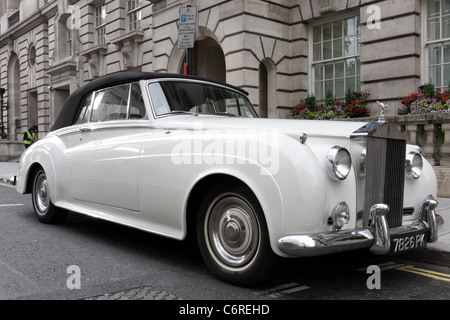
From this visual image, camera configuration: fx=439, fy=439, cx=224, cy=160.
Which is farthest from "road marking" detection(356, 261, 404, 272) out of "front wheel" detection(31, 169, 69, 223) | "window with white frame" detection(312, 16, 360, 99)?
"window with white frame" detection(312, 16, 360, 99)

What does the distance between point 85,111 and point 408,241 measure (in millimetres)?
3839

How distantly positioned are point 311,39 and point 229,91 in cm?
896

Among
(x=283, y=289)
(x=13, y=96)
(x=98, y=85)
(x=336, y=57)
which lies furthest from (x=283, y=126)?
(x=13, y=96)

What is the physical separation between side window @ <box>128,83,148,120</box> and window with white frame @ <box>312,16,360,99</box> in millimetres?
8599

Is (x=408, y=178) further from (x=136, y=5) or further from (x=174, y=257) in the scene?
(x=136, y=5)

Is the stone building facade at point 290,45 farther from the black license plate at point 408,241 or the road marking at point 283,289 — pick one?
the road marking at point 283,289

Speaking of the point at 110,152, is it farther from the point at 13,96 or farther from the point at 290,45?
the point at 13,96

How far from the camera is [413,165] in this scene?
3680 mm

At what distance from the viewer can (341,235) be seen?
9.37 ft

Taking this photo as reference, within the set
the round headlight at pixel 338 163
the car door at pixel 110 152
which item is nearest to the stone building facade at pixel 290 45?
the car door at pixel 110 152

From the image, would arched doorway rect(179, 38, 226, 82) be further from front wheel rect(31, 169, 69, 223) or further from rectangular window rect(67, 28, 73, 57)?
front wheel rect(31, 169, 69, 223)

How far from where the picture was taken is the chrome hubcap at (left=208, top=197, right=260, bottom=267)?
125 inches
